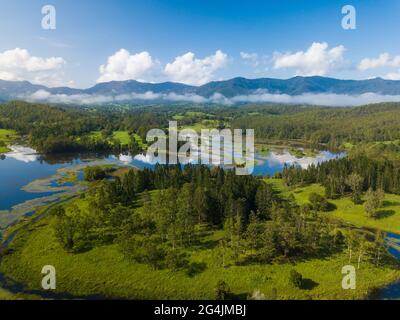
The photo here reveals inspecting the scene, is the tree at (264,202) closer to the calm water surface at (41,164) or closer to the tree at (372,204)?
the tree at (372,204)

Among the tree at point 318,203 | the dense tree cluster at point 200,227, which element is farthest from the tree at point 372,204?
the dense tree cluster at point 200,227

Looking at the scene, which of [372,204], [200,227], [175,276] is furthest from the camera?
[372,204]

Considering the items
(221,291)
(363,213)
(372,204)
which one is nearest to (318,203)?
(363,213)

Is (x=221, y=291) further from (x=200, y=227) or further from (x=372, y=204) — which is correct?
(x=372, y=204)

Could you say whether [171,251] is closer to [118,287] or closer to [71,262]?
[118,287]

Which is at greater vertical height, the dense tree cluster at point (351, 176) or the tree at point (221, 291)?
the dense tree cluster at point (351, 176)

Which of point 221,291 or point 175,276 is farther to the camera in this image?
point 175,276

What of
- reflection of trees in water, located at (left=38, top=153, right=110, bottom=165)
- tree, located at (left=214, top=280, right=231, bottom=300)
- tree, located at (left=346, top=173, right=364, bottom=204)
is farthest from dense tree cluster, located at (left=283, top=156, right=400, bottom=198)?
reflection of trees in water, located at (left=38, top=153, right=110, bottom=165)

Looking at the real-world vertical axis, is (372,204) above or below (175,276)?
above

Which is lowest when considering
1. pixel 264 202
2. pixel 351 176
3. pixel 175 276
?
pixel 175 276
